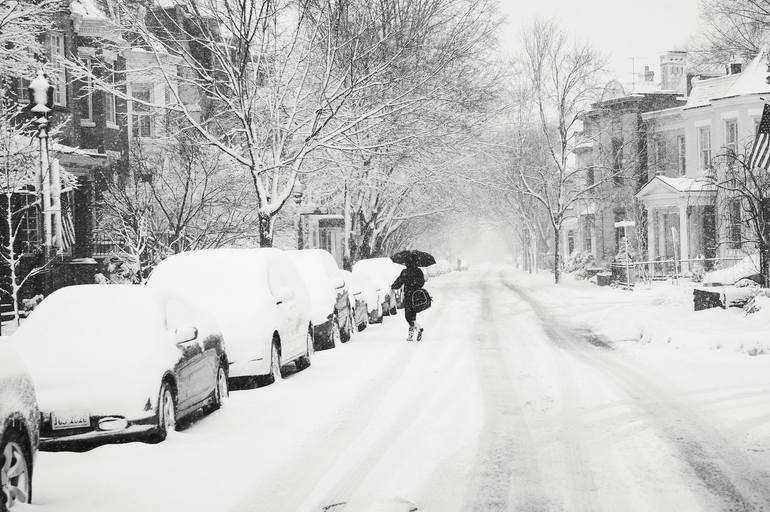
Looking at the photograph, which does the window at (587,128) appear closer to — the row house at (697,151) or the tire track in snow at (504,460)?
the row house at (697,151)

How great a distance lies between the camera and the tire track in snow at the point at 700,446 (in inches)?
248

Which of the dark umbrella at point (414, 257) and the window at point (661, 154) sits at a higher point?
the window at point (661, 154)

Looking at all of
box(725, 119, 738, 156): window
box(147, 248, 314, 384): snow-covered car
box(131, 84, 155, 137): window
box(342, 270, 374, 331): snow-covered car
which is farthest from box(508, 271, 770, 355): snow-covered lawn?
box(131, 84, 155, 137): window

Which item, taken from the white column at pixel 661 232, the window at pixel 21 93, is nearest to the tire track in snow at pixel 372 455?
the window at pixel 21 93

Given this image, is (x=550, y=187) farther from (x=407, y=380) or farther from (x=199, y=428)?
(x=199, y=428)

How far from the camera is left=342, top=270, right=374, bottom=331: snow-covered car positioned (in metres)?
20.9

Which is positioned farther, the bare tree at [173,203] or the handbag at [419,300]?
the bare tree at [173,203]

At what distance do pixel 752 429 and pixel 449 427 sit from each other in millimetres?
2916

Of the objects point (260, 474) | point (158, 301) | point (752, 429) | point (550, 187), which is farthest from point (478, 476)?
point (550, 187)

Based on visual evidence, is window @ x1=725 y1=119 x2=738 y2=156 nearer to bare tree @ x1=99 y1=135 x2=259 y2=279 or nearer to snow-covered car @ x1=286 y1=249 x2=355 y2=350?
bare tree @ x1=99 y1=135 x2=259 y2=279

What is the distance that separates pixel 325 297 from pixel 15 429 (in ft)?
38.0

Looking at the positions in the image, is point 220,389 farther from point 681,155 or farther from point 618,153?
point 618,153

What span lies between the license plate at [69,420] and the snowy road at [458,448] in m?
0.28

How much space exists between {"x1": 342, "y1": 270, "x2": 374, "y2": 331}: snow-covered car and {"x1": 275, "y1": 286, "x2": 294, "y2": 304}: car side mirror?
6.46 meters
